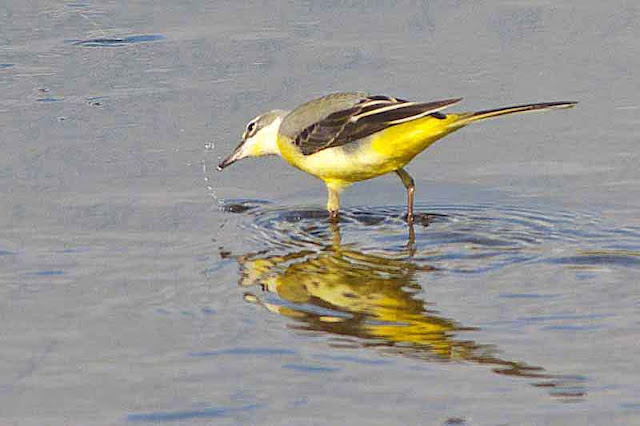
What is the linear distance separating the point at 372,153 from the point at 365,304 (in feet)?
6.00

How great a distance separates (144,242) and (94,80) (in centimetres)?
356

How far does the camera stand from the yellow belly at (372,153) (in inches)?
352

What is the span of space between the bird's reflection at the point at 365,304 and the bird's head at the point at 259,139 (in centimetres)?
104

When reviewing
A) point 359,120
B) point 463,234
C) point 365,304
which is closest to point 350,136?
point 359,120

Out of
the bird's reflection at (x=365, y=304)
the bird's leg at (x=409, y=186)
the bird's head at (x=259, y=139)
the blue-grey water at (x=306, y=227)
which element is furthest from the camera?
the bird's head at (x=259, y=139)

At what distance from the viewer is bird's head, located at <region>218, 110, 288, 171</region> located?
988 cm

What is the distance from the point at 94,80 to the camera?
11.8m

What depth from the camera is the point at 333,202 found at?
944cm

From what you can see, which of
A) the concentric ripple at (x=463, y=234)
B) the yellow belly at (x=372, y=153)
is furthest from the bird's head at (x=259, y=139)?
the concentric ripple at (x=463, y=234)

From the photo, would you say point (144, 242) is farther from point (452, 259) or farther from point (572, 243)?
point (572, 243)

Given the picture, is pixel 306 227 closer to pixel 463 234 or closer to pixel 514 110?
pixel 463 234

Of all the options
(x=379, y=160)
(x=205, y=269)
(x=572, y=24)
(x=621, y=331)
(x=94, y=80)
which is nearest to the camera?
(x=621, y=331)

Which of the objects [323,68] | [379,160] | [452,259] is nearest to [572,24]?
[323,68]

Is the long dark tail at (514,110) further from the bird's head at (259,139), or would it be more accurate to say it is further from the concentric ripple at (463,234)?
the bird's head at (259,139)
